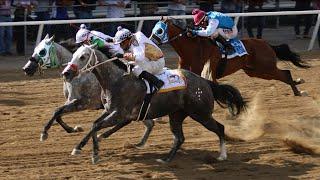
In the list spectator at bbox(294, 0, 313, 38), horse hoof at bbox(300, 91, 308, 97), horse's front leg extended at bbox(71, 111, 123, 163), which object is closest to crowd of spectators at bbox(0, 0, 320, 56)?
spectator at bbox(294, 0, 313, 38)

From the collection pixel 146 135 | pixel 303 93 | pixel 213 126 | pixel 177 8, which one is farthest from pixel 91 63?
pixel 177 8

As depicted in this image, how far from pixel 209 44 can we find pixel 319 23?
22.8 feet

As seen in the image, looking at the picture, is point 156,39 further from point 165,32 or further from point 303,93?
point 303,93

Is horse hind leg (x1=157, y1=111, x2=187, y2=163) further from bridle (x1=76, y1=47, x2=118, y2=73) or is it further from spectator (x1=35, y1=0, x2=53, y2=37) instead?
spectator (x1=35, y1=0, x2=53, y2=37)

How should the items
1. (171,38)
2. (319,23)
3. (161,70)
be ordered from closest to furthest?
(161,70), (171,38), (319,23)

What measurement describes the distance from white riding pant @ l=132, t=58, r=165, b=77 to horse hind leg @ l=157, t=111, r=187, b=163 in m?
0.59

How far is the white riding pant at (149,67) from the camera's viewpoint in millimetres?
7957

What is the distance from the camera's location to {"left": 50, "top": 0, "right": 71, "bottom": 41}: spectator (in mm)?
14727

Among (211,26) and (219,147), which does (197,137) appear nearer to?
(219,147)

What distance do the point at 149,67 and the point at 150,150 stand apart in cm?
117

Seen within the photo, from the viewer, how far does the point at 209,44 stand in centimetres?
1078

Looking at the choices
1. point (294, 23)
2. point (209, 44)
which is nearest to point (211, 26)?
point (209, 44)

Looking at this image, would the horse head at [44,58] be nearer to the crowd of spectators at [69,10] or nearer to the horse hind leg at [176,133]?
the horse hind leg at [176,133]

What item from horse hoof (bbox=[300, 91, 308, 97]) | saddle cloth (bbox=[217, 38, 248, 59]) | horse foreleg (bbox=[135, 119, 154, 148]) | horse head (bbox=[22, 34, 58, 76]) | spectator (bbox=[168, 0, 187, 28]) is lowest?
horse hoof (bbox=[300, 91, 308, 97])
